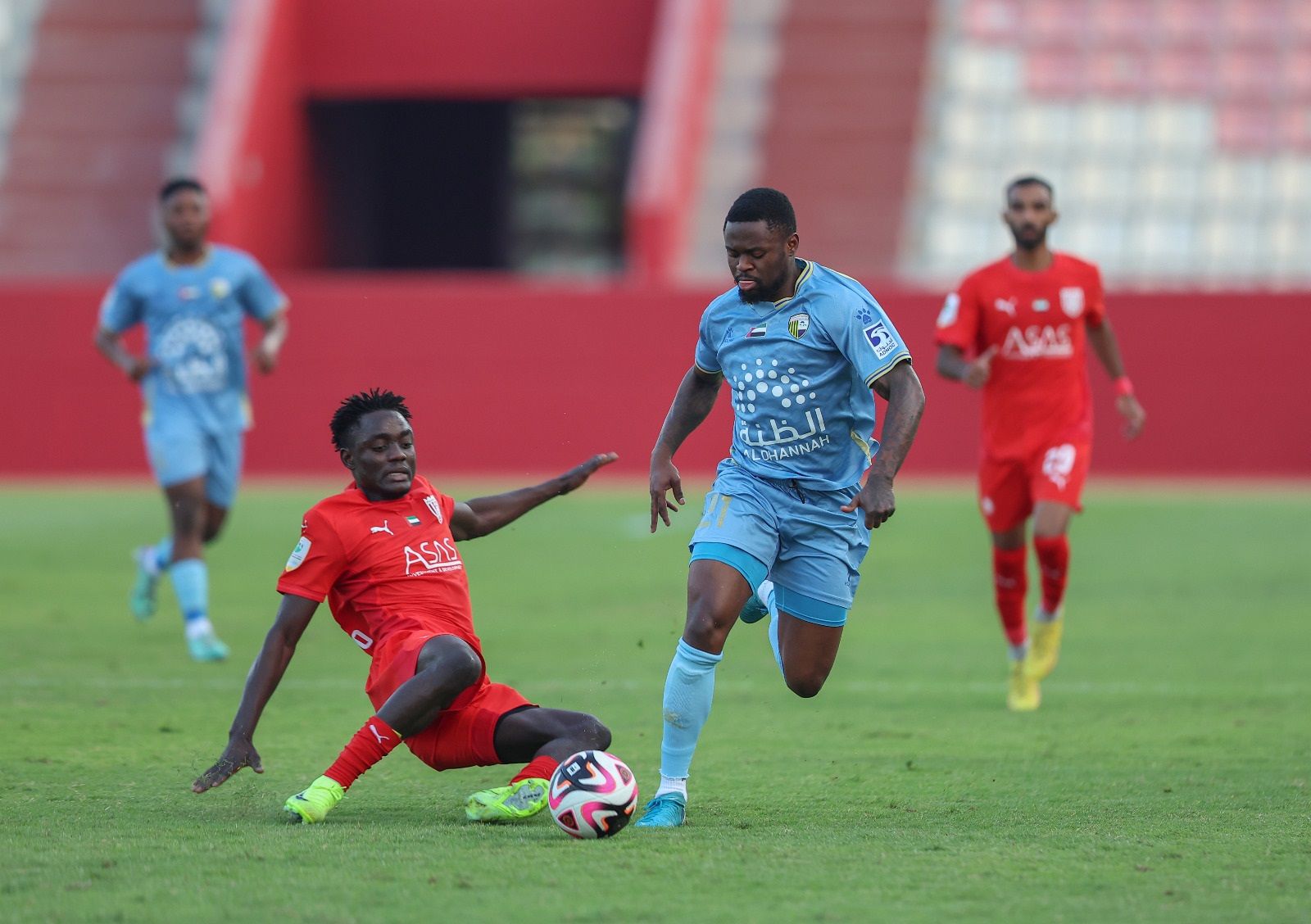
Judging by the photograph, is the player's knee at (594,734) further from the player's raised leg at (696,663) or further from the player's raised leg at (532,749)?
the player's raised leg at (696,663)

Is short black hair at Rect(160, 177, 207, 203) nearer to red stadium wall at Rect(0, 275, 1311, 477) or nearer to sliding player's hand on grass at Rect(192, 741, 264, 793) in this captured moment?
sliding player's hand on grass at Rect(192, 741, 264, 793)

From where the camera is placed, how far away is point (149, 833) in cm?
524

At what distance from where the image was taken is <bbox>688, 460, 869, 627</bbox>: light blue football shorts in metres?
5.80

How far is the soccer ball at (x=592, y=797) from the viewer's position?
Result: 17.2 ft

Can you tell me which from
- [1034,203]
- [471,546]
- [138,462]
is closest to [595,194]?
[138,462]

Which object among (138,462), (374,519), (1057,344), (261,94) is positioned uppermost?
(261,94)

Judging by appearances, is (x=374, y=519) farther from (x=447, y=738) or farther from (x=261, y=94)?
(x=261, y=94)

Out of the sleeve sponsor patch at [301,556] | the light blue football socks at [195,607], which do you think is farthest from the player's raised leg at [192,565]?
the sleeve sponsor patch at [301,556]

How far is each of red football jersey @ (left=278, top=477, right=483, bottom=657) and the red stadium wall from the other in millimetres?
14094

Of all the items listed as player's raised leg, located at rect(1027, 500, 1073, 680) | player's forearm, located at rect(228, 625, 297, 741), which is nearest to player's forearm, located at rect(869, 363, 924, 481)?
player's forearm, located at rect(228, 625, 297, 741)

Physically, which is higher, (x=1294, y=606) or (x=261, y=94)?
(x=261, y=94)

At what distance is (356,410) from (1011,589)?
3662 millimetres

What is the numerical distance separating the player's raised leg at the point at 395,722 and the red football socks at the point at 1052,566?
132 inches

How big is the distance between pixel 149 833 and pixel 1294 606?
806 cm
